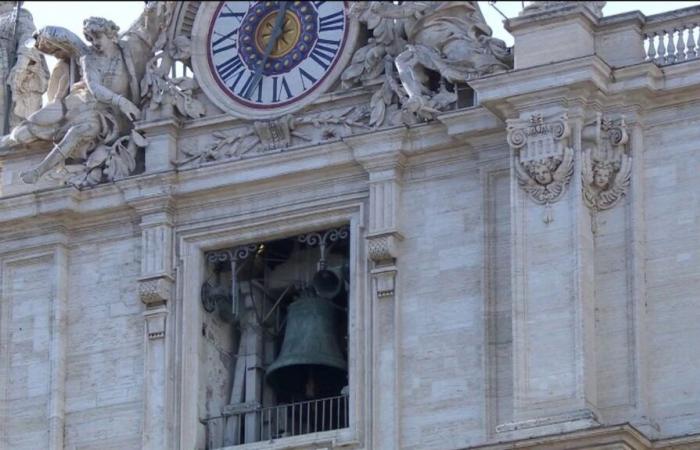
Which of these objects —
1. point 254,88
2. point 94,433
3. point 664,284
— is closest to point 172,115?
point 254,88

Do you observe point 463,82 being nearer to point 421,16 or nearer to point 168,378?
point 421,16

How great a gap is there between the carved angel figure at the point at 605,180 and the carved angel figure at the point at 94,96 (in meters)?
4.73

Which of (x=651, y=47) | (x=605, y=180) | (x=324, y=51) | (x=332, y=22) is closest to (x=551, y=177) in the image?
(x=605, y=180)

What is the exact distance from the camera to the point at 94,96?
1436 inches

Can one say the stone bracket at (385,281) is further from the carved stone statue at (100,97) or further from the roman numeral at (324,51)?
the carved stone statue at (100,97)

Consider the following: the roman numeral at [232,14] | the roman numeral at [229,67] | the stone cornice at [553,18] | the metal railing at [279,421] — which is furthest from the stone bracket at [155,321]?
the stone cornice at [553,18]

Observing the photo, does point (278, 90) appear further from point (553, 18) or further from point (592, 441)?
point (592, 441)

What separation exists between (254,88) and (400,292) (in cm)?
282

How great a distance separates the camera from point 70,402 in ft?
117

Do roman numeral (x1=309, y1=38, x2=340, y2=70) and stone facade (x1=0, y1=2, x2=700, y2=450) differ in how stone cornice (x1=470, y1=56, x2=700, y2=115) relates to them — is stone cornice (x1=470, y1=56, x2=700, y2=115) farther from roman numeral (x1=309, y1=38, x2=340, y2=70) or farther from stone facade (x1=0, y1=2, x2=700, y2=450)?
roman numeral (x1=309, y1=38, x2=340, y2=70)

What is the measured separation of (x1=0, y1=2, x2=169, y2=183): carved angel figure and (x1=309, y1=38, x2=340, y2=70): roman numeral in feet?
5.60

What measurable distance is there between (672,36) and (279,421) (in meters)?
4.94

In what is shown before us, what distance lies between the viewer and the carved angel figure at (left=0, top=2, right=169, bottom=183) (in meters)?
36.3

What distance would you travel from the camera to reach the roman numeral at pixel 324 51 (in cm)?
3569
